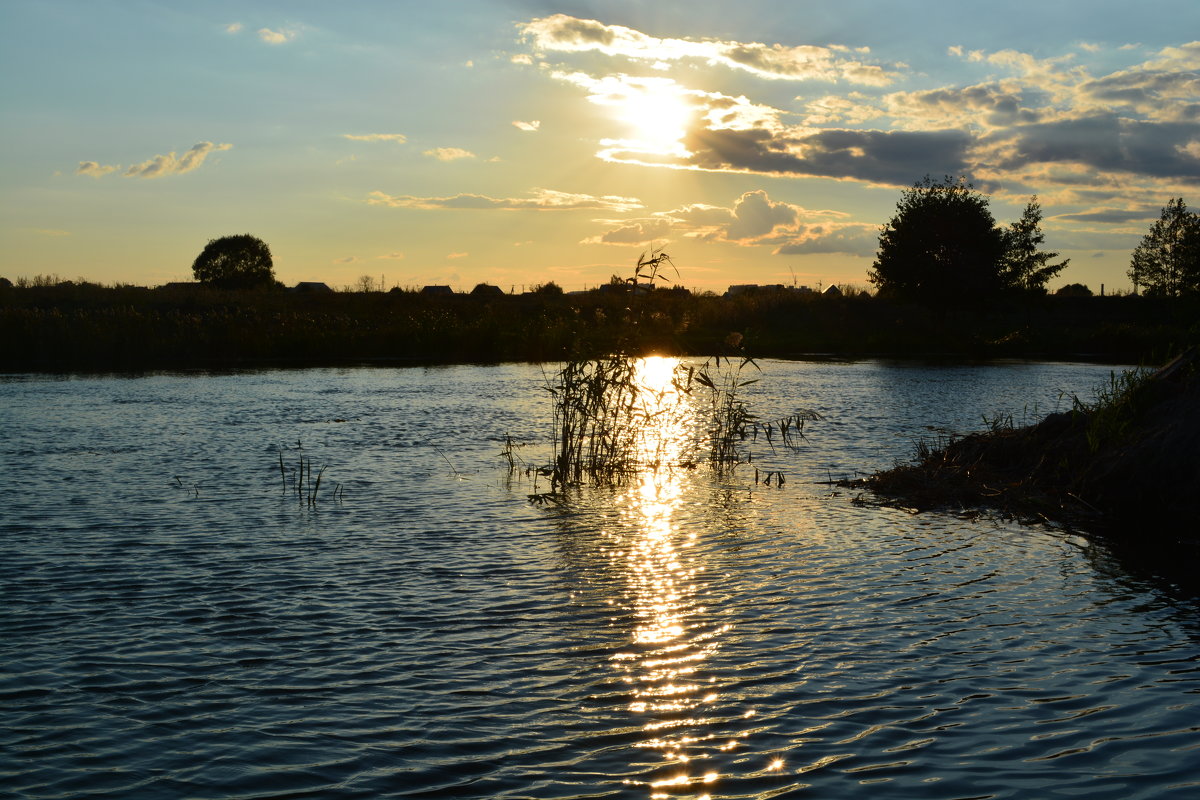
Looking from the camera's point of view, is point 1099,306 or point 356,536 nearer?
point 356,536

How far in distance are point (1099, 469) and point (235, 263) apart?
9410cm

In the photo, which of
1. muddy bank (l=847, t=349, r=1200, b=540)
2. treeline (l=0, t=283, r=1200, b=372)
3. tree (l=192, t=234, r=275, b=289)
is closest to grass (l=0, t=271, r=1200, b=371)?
treeline (l=0, t=283, r=1200, b=372)

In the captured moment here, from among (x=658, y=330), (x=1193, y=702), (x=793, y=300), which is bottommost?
(x=1193, y=702)

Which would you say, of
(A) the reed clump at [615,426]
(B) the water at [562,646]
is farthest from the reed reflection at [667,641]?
(A) the reed clump at [615,426]

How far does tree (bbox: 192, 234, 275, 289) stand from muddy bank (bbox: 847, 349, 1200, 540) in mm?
87560

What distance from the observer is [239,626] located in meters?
9.35

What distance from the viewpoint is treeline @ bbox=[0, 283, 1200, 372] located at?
4606cm

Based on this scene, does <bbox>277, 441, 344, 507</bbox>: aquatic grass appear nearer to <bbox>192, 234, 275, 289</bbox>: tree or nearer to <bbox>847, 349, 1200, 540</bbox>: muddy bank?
<bbox>847, 349, 1200, 540</bbox>: muddy bank

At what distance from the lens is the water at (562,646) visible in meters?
6.45

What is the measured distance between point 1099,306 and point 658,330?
3595 inches

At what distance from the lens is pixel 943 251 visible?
71.9 metres

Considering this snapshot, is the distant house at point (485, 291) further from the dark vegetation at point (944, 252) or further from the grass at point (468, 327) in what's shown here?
the dark vegetation at point (944, 252)

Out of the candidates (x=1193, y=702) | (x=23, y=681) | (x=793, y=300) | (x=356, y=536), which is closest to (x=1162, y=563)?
(x=1193, y=702)

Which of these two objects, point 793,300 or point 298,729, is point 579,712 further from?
point 793,300
